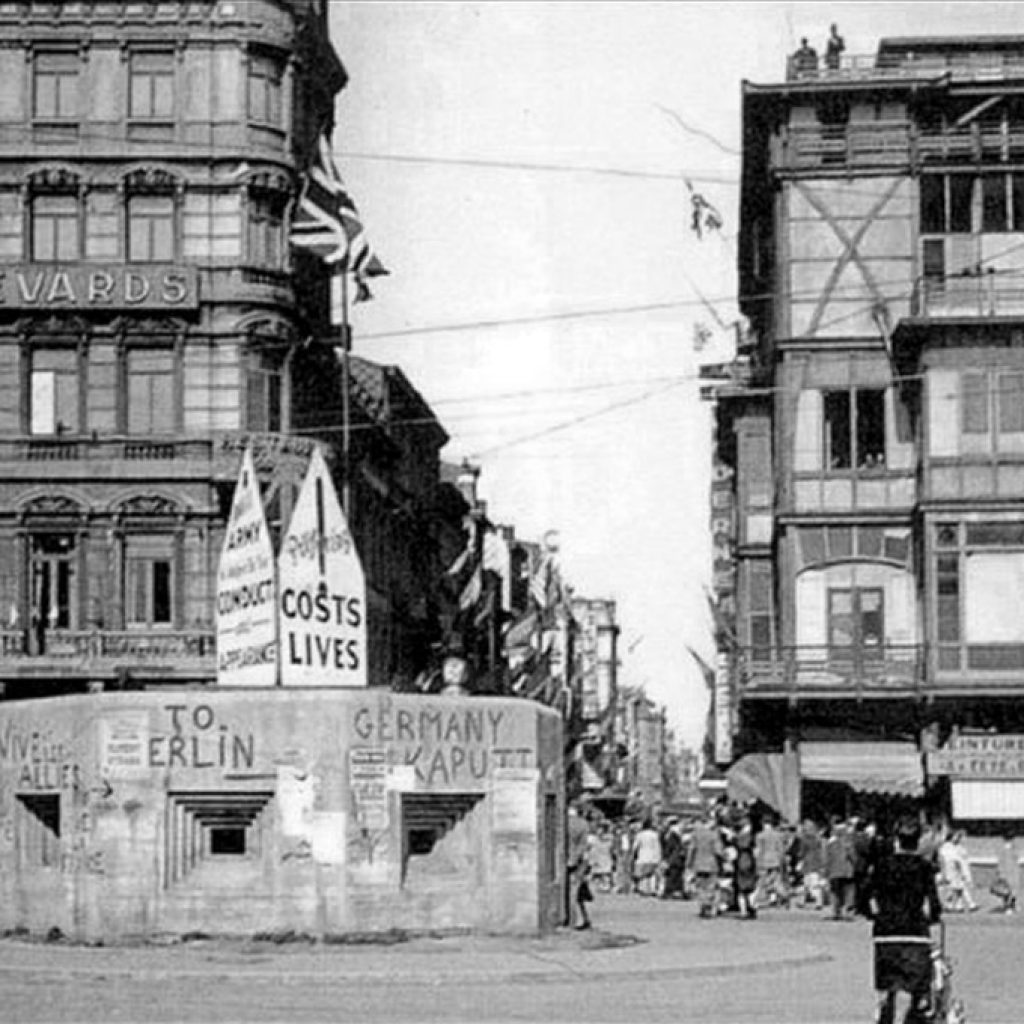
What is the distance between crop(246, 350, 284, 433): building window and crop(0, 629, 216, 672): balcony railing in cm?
481

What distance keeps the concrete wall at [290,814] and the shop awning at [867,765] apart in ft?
92.3

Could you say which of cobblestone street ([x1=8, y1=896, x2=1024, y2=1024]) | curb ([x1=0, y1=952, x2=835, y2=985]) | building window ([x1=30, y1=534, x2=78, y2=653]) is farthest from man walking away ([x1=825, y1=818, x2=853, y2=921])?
building window ([x1=30, y1=534, x2=78, y2=653])

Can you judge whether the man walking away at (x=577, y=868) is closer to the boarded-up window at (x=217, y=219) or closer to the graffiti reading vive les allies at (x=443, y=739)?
the graffiti reading vive les allies at (x=443, y=739)

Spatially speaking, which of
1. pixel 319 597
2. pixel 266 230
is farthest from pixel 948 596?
pixel 319 597

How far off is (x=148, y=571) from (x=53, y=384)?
15.1ft

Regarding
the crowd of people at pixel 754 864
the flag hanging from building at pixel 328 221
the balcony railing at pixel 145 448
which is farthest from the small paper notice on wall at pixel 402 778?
the balcony railing at pixel 145 448

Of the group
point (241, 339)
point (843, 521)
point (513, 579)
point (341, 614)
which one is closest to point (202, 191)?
point (241, 339)

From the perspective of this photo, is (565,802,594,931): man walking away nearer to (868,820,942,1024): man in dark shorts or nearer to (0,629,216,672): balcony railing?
(868,820,942,1024): man in dark shorts

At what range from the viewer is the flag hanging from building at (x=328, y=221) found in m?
32.6

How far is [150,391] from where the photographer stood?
57625 millimetres

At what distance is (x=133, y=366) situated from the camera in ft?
189

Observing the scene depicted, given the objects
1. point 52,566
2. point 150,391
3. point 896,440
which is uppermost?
point 150,391

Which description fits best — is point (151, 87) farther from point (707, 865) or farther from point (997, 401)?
point (707, 865)

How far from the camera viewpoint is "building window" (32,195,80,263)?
57344 mm
